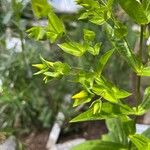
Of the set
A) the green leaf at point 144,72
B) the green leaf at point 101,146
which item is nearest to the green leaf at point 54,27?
the green leaf at point 144,72

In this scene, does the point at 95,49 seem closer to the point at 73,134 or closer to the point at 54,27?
the point at 54,27

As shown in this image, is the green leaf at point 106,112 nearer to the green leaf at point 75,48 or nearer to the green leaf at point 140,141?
the green leaf at point 140,141

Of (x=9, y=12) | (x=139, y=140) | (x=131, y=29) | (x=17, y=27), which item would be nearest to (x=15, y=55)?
(x=17, y=27)

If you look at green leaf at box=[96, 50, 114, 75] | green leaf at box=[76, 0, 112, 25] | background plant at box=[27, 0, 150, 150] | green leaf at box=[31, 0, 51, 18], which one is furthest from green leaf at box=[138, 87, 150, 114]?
green leaf at box=[31, 0, 51, 18]

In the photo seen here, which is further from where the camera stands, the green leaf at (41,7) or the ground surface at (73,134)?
the ground surface at (73,134)

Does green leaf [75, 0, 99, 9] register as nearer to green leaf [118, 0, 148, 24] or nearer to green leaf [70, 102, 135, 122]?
green leaf [118, 0, 148, 24]

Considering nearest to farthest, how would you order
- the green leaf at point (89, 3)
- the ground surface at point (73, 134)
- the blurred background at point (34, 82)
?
the green leaf at point (89, 3) → the blurred background at point (34, 82) → the ground surface at point (73, 134)

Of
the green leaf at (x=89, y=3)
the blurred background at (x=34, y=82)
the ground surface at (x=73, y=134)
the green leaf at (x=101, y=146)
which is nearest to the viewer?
the green leaf at (x=89, y=3)

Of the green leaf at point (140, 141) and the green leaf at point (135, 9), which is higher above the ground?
the green leaf at point (135, 9)
